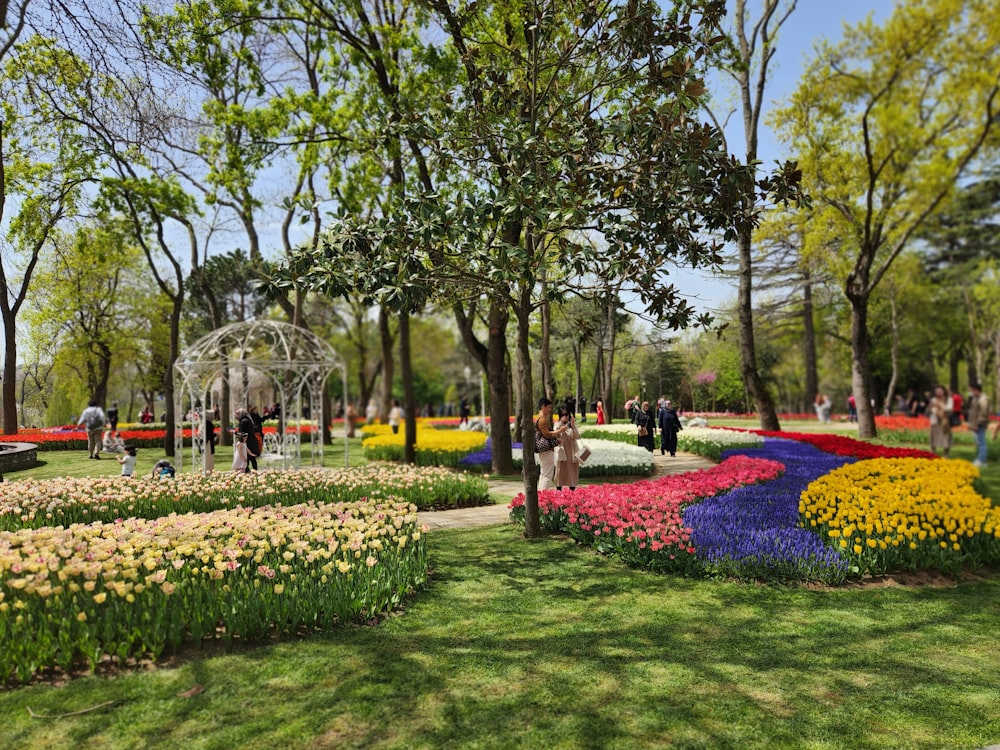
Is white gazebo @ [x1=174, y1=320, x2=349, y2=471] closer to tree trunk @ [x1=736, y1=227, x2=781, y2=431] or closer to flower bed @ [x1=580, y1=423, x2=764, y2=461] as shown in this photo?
flower bed @ [x1=580, y1=423, x2=764, y2=461]

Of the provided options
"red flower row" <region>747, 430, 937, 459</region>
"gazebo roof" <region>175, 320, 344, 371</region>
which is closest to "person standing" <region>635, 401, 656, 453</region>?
"red flower row" <region>747, 430, 937, 459</region>

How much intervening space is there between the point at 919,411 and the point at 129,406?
33.6 meters

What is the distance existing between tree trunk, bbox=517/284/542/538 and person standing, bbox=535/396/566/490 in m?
1.94

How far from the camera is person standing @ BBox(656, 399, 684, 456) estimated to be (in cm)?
1541

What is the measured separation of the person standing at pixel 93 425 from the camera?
40.4 ft

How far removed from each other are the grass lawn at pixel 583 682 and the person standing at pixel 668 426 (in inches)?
320

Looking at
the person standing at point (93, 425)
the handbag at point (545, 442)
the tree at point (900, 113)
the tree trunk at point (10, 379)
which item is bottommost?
the handbag at point (545, 442)

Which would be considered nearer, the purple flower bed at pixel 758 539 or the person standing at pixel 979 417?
the person standing at pixel 979 417

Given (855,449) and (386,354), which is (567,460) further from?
(386,354)

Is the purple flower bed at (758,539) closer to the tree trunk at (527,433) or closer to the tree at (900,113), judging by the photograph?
the tree trunk at (527,433)

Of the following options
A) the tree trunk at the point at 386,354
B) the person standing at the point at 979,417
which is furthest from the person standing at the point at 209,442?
the person standing at the point at 979,417

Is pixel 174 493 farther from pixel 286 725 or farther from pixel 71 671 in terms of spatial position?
pixel 286 725

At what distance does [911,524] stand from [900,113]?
4525mm

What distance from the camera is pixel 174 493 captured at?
31.0 ft
